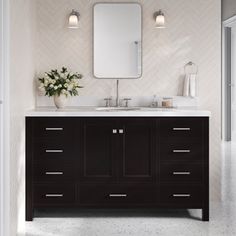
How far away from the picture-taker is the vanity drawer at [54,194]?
4203 millimetres

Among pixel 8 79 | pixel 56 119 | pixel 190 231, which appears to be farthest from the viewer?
pixel 56 119

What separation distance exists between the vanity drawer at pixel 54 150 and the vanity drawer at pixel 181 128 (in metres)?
0.79

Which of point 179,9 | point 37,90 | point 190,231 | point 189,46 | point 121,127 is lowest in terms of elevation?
point 190,231

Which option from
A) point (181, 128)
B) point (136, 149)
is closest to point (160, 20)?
point (181, 128)

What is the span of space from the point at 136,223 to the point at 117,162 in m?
0.52

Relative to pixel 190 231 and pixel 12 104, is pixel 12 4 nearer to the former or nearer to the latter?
pixel 12 104

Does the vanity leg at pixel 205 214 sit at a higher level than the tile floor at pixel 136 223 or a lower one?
higher

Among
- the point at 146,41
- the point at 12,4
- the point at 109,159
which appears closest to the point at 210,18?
the point at 146,41

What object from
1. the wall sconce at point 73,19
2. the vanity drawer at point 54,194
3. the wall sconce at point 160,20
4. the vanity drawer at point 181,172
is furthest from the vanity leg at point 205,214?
the wall sconce at point 73,19

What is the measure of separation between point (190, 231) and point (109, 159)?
0.89 meters

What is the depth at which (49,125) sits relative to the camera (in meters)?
4.16

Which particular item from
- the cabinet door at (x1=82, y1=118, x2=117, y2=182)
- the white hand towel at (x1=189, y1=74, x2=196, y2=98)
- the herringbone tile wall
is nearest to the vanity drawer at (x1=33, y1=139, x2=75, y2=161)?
the cabinet door at (x1=82, y1=118, x2=117, y2=182)

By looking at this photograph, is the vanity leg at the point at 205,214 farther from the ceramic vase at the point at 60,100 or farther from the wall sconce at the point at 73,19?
the wall sconce at the point at 73,19

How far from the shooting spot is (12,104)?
3.63 m
